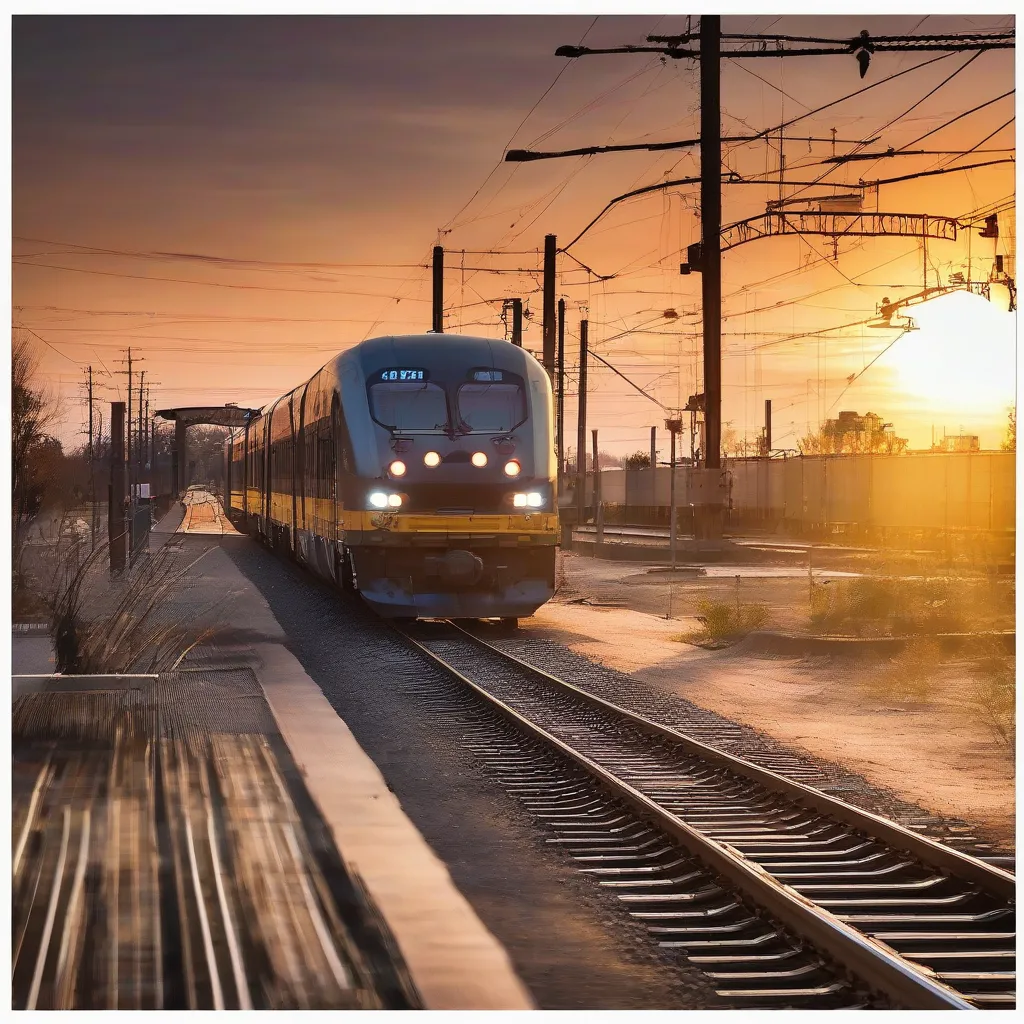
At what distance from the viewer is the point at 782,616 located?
76.9 feet

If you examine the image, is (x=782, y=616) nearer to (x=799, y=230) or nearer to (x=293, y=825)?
(x=799, y=230)

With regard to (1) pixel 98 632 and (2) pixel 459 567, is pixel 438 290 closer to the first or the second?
(2) pixel 459 567

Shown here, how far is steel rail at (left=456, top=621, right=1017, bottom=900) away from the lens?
721cm

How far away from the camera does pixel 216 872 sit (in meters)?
6.76

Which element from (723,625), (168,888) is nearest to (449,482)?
(723,625)

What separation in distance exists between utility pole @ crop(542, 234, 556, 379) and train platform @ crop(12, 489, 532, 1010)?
61.3ft

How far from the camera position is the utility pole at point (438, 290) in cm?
4351

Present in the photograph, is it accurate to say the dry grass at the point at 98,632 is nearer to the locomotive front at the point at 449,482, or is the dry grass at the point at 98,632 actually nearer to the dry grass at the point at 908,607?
the locomotive front at the point at 449,482

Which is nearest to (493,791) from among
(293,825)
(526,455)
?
(293,825)

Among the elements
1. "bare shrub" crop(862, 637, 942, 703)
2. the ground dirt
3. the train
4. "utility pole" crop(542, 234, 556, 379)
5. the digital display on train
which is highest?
"utility pole" crop(542, 234, 556, 379)

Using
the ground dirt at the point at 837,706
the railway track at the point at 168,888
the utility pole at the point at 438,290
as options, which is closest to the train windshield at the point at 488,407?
the ground dirt at the point at 837,706

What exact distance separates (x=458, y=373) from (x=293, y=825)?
1202cm

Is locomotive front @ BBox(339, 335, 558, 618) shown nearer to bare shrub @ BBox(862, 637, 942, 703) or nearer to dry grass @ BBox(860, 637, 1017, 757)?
bare shrub @ BBox(862, 637, 942, 703)

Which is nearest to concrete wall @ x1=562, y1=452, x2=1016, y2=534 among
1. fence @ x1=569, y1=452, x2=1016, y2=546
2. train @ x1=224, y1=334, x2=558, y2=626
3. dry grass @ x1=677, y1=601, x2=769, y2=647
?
fence @ x1=569, y1=452, x2=1016, y2=546
